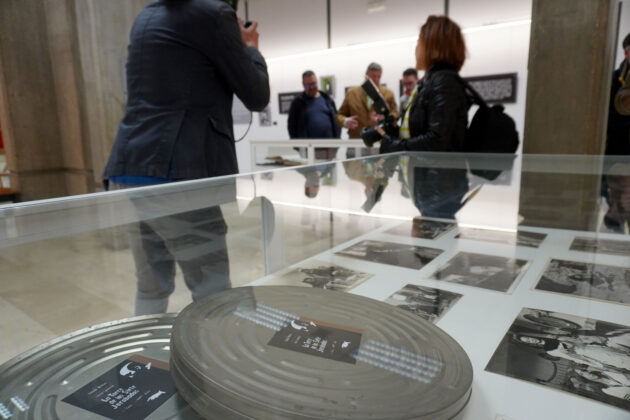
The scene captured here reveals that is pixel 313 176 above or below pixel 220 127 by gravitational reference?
below

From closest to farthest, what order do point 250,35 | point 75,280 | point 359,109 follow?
point 75,280
point 250,35
point 359,109

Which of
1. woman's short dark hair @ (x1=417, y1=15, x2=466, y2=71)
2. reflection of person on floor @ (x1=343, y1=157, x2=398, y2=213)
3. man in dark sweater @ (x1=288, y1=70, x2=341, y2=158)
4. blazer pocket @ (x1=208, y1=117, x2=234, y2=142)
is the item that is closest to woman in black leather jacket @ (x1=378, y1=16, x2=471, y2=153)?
woman's short dark hair @ (x1=417, y1=15, x2=466, y2=71)

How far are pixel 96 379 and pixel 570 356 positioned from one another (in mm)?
416

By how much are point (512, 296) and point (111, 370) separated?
47 centimetres

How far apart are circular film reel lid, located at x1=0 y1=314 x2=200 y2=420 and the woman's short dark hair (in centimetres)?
171

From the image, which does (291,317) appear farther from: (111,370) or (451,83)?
(451,83)

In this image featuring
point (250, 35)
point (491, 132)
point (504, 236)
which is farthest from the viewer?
point (491, 132)

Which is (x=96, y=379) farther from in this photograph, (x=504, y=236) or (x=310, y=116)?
(x=310, y=116)

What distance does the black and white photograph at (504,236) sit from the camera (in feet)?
2.90

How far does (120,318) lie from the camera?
1.69ft

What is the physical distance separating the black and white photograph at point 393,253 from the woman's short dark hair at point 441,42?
1.24 meters

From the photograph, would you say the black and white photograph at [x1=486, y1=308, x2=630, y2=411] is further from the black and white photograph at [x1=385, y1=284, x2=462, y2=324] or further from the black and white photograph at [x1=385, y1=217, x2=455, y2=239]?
the black and white photograph at [x1=385, y1=217, x2=455, y2=239]

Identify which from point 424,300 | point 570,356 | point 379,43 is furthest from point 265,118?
point 570,356

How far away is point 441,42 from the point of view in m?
1.86
